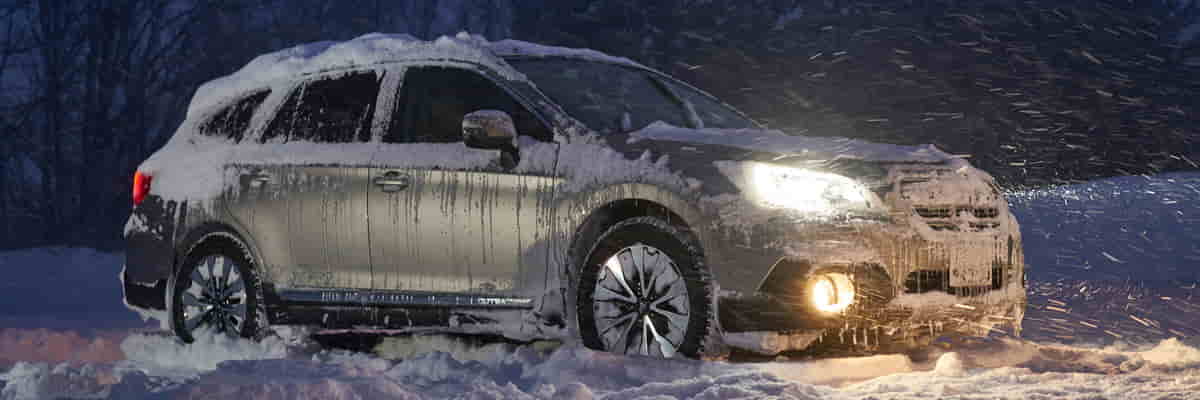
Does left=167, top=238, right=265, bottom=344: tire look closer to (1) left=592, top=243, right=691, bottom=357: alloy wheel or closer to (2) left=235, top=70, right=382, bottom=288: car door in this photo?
(2) left=235, top=70, right=382, bottom=288: car door

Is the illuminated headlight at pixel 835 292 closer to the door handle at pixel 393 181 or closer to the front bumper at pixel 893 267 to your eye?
the front bumper at pixel 893 267

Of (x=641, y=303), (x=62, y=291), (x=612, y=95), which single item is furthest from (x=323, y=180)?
(x=62, y=291)

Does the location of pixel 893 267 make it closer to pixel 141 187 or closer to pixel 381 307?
pixel 381 307

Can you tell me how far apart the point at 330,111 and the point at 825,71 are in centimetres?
1413

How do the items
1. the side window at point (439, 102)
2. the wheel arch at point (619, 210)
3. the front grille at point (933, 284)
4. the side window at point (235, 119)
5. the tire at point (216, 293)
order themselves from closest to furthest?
the front grille at point (933, 284) → the wheel arch at point (619, 210) → the side window at point (439, 102) → the tire at point (216, 293) → the side window at point (235, 119)

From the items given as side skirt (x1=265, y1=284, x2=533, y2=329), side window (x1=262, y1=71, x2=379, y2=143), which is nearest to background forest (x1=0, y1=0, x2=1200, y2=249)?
side window (x1=262, y1=71, x2=379, y2=143)

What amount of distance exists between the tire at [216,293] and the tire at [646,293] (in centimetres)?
229

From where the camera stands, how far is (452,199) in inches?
287

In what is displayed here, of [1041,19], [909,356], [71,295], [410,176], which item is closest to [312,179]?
[410,176]

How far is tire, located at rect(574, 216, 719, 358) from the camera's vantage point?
6.45 m

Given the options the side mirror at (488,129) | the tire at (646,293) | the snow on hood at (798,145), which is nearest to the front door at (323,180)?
the side mirror at (488,129)

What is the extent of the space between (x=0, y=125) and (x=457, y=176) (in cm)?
1575

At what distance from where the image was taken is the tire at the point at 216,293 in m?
8.21

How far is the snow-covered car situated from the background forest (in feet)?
40.7
